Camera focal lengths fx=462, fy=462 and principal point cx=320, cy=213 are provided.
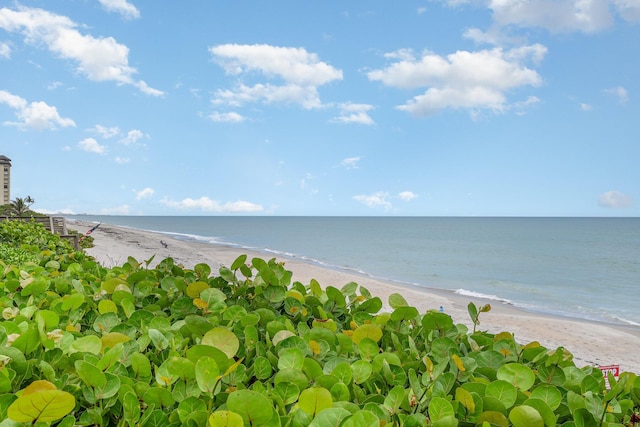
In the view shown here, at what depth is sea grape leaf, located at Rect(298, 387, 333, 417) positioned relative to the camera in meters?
1.01

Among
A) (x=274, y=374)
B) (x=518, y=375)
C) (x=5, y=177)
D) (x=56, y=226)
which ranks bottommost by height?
(x=56, y=226)

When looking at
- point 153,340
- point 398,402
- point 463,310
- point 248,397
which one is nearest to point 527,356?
point 398,402

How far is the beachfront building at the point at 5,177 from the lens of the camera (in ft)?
151

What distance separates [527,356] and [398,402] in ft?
2.27

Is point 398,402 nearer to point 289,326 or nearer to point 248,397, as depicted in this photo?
point 248,397

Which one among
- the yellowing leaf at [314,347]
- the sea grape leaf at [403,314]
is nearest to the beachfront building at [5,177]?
the sea grape leaf at [403,314]

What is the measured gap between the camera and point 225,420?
35.2 inches

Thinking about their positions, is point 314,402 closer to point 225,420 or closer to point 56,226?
point 225,420

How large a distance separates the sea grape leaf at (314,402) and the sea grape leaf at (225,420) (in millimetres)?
166

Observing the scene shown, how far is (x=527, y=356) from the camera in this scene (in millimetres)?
1585

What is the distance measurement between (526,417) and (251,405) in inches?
24.3

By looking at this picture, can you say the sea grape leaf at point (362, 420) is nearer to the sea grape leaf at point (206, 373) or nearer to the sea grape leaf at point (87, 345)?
the sea grape leaf at point (206, 373)

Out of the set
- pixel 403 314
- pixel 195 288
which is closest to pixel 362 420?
pixel 403 314

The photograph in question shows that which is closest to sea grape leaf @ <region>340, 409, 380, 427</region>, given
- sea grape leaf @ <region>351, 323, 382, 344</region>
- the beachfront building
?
sea grape leaf @ <region>351, 323, 382, 344</region>
